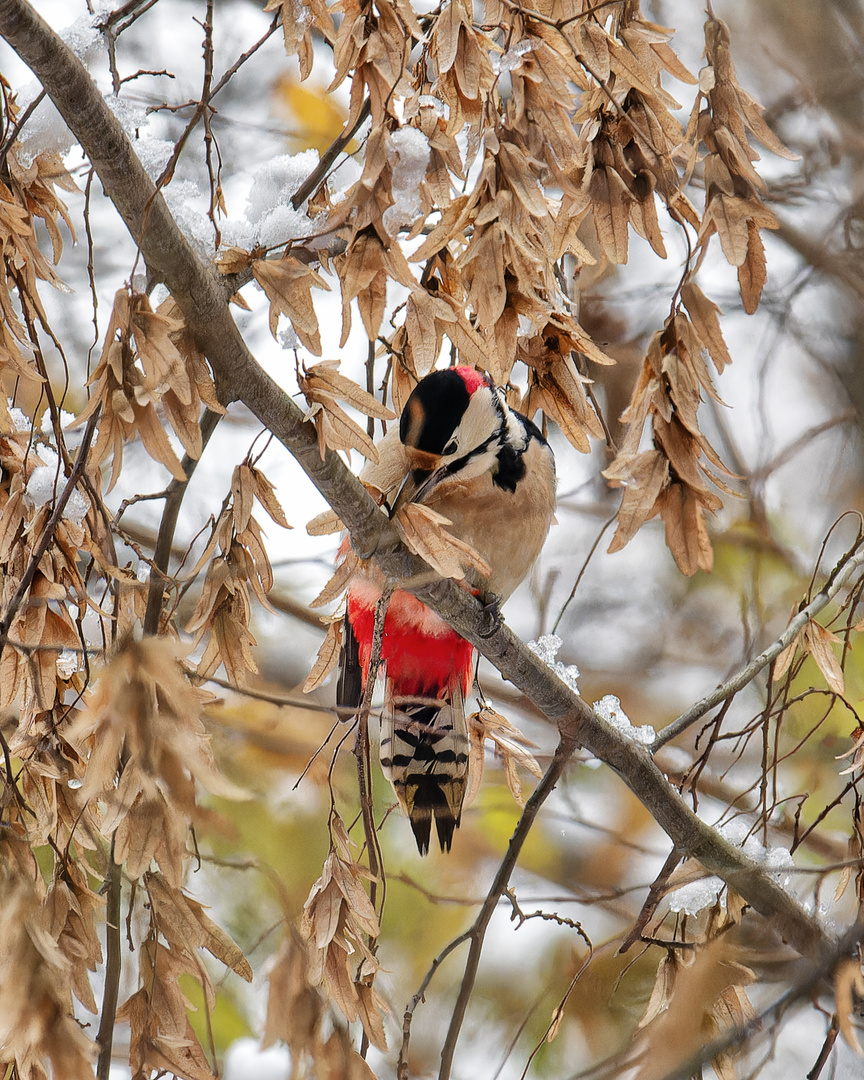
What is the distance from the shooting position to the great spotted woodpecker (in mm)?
1639

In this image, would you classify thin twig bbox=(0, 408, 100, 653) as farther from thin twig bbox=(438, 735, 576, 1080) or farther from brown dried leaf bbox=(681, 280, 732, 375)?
thin twig bbox=(438, 735, 576, 1080)

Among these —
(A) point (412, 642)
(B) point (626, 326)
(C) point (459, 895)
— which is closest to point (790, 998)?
(A) point (412, 642)

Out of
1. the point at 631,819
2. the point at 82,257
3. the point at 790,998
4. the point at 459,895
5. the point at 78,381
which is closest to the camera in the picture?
the point at 790,998

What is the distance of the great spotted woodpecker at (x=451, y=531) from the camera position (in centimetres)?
164

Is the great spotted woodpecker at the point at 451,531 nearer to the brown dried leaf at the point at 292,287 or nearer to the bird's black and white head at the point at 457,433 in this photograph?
the bird's black and white head at the point at 457,433

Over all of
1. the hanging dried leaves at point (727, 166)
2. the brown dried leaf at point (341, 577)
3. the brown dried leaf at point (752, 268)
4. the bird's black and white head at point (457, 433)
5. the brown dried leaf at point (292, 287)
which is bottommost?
the brown dried leaf at point (341, 577)

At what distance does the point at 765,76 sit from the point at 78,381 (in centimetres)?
187

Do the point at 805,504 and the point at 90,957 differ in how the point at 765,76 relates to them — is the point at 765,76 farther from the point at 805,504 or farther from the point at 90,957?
the point at 90,957

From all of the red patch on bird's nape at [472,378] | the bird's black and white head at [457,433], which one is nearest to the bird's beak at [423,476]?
the bird's black and white head at [457,433]

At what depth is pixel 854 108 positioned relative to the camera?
2367 mm

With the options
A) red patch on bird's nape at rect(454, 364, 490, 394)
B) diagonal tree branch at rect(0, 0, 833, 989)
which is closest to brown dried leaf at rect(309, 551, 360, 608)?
diagonal tree branch at rect(0, 0, 833, 989)

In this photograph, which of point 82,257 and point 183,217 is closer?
point 183,217

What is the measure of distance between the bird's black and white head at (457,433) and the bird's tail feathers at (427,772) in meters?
0.40

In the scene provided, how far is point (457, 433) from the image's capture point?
1711 millimetres
